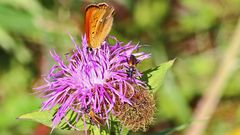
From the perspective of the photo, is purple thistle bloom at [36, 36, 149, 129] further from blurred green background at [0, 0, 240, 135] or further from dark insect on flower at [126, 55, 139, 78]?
blurred green background at [0, 0, 240, 135]

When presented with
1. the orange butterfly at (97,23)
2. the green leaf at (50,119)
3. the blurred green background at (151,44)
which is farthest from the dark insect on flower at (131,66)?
the blurred green background at (151,44)

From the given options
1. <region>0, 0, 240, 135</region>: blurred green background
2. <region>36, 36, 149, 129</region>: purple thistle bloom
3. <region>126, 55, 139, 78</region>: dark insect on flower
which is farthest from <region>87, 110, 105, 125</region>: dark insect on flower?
<region>0, 0, 240, 135</region>: blurred green background

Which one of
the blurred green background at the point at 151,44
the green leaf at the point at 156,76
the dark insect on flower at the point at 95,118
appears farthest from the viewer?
the blurred green background at the point at 151,44

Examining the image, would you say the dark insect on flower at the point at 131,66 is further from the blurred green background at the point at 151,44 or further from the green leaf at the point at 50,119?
the blurred green background at the point at 151,44

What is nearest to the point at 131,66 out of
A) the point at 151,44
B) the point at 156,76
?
the point at 156,76

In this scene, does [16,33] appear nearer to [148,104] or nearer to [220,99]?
[220,99]

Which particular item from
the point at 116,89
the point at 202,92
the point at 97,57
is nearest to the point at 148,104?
the point at 116,89
